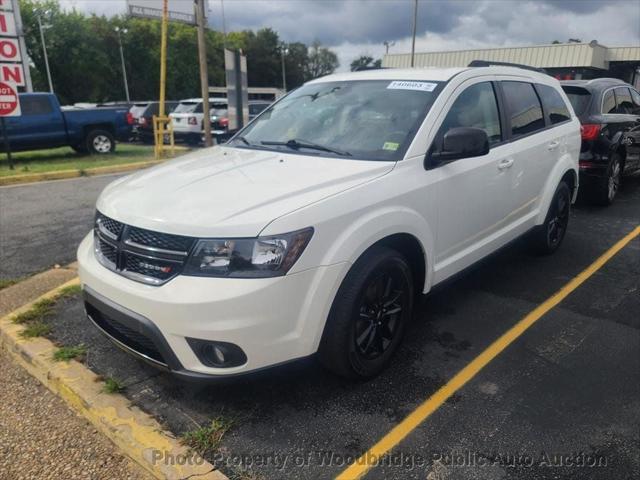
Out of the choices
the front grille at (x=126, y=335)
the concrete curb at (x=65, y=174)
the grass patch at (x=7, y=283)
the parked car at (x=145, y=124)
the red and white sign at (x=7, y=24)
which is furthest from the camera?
the parked car at (x=145, y=124)

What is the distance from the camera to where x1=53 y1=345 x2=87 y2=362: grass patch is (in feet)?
10.8

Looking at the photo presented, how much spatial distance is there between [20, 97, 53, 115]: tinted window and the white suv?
10895 mm

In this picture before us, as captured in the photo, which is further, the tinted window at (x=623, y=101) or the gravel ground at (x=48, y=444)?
the tinted window at (x=623, y=101)

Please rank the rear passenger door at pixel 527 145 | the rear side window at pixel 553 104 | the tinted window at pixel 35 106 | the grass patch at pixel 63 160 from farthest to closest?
1. the tinted window at pixel 35 106
2. the grass patch at pixel 63 160
3. the rear side window at pixel 553 104
4. the rear passenger door at pixel 527 145

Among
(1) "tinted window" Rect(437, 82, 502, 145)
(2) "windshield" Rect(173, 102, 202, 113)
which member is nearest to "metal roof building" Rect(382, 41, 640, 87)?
(2) "windshield" Rect(173, 102, 202, 113)

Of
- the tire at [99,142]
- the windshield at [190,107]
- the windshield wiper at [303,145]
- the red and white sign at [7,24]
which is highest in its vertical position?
the red and white sign at [7,24]

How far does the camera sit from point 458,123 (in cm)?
361

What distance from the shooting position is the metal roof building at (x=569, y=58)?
116 feet

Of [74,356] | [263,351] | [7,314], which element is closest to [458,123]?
[263,351]

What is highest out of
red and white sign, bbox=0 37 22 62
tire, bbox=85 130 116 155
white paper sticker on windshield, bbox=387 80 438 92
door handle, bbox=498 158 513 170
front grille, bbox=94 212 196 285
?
red and white sign, bbox=0 37 22 62

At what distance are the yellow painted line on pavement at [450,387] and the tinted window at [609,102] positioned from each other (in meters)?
3.41

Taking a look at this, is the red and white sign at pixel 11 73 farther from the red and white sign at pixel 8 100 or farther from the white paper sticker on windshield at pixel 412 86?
the white paper sticker on windshield at pixel 412 86

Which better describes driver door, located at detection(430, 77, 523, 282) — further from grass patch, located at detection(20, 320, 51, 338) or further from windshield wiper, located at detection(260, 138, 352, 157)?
grass patch, located at detection(20, 320, 51, 338)

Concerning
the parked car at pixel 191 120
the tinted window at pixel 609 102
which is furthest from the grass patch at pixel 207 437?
the parked car at pixel 191 120
